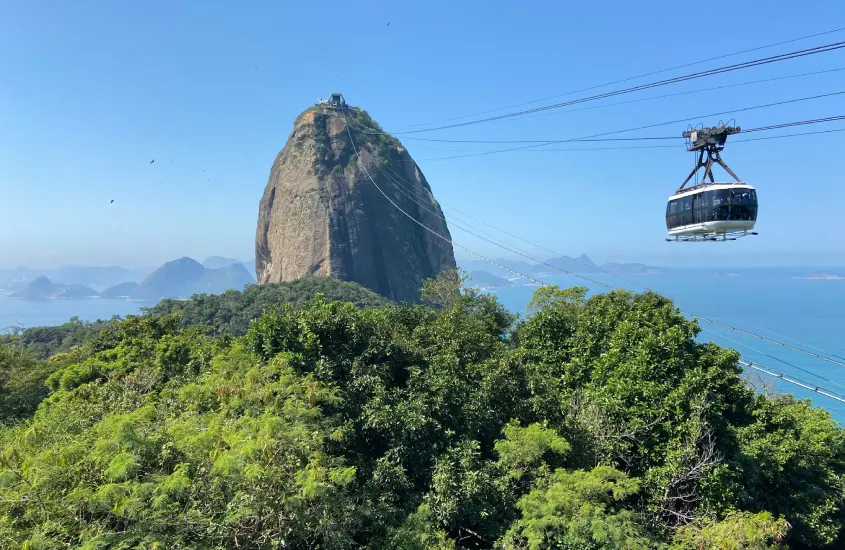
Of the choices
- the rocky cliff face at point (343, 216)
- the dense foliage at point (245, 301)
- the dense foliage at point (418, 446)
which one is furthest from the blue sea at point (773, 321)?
the dense foliage at point (418, 446)

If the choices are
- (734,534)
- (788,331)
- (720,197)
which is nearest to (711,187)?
(720,197)

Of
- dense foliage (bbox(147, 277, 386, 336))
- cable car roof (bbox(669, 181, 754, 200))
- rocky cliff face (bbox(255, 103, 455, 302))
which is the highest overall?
rocky cliff face (bbox(255, 103, 455, 302))

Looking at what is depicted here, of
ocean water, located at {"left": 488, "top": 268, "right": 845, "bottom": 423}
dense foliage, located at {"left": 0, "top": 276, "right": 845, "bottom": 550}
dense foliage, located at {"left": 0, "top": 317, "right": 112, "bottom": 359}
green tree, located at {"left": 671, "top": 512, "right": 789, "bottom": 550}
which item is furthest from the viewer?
ocean water, located at {"left": 488, "top": 268, "right": 845, "bottom": 423}

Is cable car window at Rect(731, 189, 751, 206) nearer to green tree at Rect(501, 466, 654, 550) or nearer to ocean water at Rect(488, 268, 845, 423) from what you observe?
green tree at Rect(501, 466, 654, 550)

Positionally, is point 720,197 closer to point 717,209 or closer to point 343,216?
point 717,209

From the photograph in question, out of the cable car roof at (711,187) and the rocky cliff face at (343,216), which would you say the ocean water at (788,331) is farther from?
the cable car roof at (711,187)

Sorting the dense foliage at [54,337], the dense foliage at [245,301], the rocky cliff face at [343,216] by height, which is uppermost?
the rocky cliff face at [343,216]

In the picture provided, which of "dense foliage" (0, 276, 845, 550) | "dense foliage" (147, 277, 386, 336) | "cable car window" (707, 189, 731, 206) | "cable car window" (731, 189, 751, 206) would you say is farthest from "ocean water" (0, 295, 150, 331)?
"cable car window" (731, 189, 751, 206)
